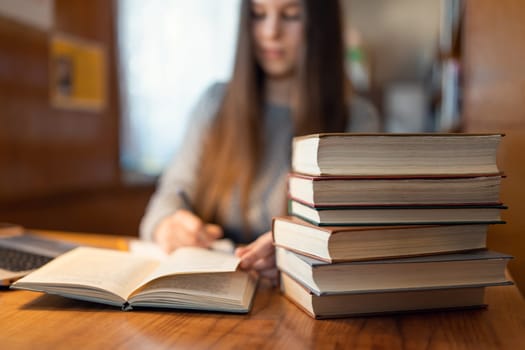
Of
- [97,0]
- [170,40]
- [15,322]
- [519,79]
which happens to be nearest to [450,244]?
[519,79]

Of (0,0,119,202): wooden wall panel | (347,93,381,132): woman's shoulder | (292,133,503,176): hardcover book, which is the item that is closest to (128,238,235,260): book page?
(292,133,503,176): hardcover book

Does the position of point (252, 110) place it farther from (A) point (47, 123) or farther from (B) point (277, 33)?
(A) point (47, 123)

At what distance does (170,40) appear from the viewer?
8.93 feet

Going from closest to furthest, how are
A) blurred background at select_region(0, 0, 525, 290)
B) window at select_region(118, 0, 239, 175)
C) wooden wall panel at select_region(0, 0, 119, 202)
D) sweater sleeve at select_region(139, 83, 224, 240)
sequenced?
blurred background at select_region(0, 0, 525, 290), sweater sleeve at select_region(139, 83, 224, 240), wooden wall panel at select_region(0, 0, 119, 202), window at select_region(118, 0, 239, 175)

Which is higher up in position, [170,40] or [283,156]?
[170,40]

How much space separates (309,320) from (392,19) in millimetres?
4052

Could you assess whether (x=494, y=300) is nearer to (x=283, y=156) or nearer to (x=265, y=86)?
(x=283, y=156)

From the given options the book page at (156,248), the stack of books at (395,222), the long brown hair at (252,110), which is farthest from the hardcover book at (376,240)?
the long brown hair at (252,110)

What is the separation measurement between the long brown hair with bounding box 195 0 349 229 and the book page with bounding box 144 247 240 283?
56 centimetres

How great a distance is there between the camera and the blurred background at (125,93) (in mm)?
879

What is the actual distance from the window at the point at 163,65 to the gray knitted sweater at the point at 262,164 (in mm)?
1043

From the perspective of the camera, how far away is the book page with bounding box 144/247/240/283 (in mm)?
666

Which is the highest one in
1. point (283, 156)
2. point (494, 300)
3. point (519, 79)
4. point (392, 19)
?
point (392, 19)

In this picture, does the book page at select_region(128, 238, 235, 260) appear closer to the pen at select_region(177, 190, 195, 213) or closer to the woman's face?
the pen at select_region(177, 190, 195, 213)
